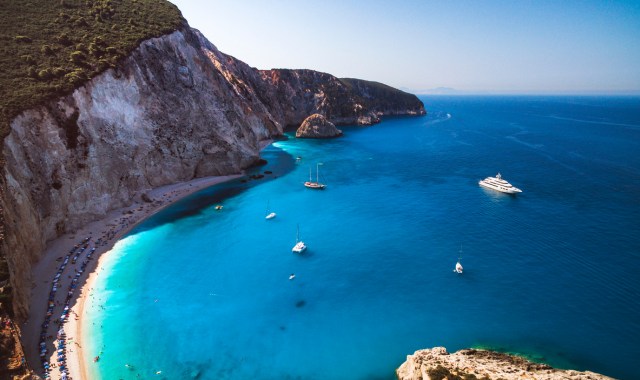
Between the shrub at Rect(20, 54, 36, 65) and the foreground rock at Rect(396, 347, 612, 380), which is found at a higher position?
the shrub at Rect(20, 54, 36, 65)

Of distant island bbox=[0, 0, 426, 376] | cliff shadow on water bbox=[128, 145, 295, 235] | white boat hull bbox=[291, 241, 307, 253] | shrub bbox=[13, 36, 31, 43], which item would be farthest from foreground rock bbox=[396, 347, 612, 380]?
shrub bbox=[13, 36, 31, 43]

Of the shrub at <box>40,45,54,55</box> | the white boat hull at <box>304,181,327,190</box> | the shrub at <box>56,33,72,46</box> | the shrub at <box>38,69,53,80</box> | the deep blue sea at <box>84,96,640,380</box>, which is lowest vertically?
the deep blue sea at <box>84,96,640,380</box>

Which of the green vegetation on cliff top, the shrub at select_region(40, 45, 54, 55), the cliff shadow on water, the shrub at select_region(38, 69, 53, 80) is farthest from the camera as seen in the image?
the cliff shadow on water

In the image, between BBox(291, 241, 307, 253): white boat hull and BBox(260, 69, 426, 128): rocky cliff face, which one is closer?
BBox(291, 241, 307, 253): white boat hull

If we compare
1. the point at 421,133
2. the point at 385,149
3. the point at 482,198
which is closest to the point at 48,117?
the point at 482,198

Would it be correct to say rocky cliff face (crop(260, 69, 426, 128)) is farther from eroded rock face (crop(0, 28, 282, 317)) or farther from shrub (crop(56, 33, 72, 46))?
shrub (crop(56, 33, 72, 46))

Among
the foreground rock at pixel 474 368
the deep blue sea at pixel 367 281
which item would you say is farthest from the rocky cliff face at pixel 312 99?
the foreground rock at pixel 474 368

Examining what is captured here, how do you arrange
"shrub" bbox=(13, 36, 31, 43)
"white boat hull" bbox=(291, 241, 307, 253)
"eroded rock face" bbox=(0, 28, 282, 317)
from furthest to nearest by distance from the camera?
"shrub" bbox=(13, 36, 31, 43) → "white boat hull" bbox=(291, 241, 307, 253) → "eroded rock face" bbox=(0, 28, 282, 317)
